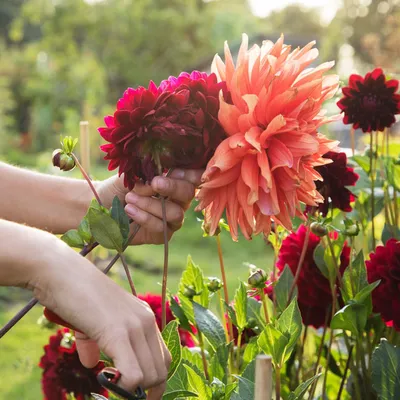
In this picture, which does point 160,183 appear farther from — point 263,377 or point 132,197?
point 263,377

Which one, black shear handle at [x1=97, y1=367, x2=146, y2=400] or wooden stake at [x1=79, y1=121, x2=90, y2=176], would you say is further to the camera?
wooden stake at [x1=79, y1=121, x2=90, y2=176]

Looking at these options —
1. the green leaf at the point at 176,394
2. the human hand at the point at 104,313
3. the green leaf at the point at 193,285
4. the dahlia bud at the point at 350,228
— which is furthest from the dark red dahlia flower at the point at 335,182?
the human hand at the point at 104,313

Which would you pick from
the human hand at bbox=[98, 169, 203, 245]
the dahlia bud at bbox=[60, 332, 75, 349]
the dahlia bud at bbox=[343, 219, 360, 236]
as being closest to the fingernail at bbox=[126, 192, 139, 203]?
the human hand at bbox=[98, 169, 203, 245]

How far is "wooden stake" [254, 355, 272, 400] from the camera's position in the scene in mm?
441

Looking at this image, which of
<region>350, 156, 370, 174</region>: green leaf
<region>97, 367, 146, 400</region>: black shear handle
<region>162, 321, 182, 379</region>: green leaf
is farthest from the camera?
<region>350, 156, 370, 174</region>: green leaf

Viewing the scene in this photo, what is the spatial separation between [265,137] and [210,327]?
0.26m

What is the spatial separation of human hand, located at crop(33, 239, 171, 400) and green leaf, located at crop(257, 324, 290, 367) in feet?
0.61

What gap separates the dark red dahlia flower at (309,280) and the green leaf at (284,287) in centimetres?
5

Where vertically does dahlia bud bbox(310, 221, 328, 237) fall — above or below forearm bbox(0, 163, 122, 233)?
below

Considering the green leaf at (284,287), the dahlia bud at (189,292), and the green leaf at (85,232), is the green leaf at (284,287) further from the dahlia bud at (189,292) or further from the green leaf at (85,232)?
the green leaf at (85,232)

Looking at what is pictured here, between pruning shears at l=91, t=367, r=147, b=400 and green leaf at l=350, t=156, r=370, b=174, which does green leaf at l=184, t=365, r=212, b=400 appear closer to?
pruning shears at l=91, t=367, r=147, b=400

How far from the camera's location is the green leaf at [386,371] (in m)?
0.68

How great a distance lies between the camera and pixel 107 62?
12.5 meters

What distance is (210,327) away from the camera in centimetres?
73
